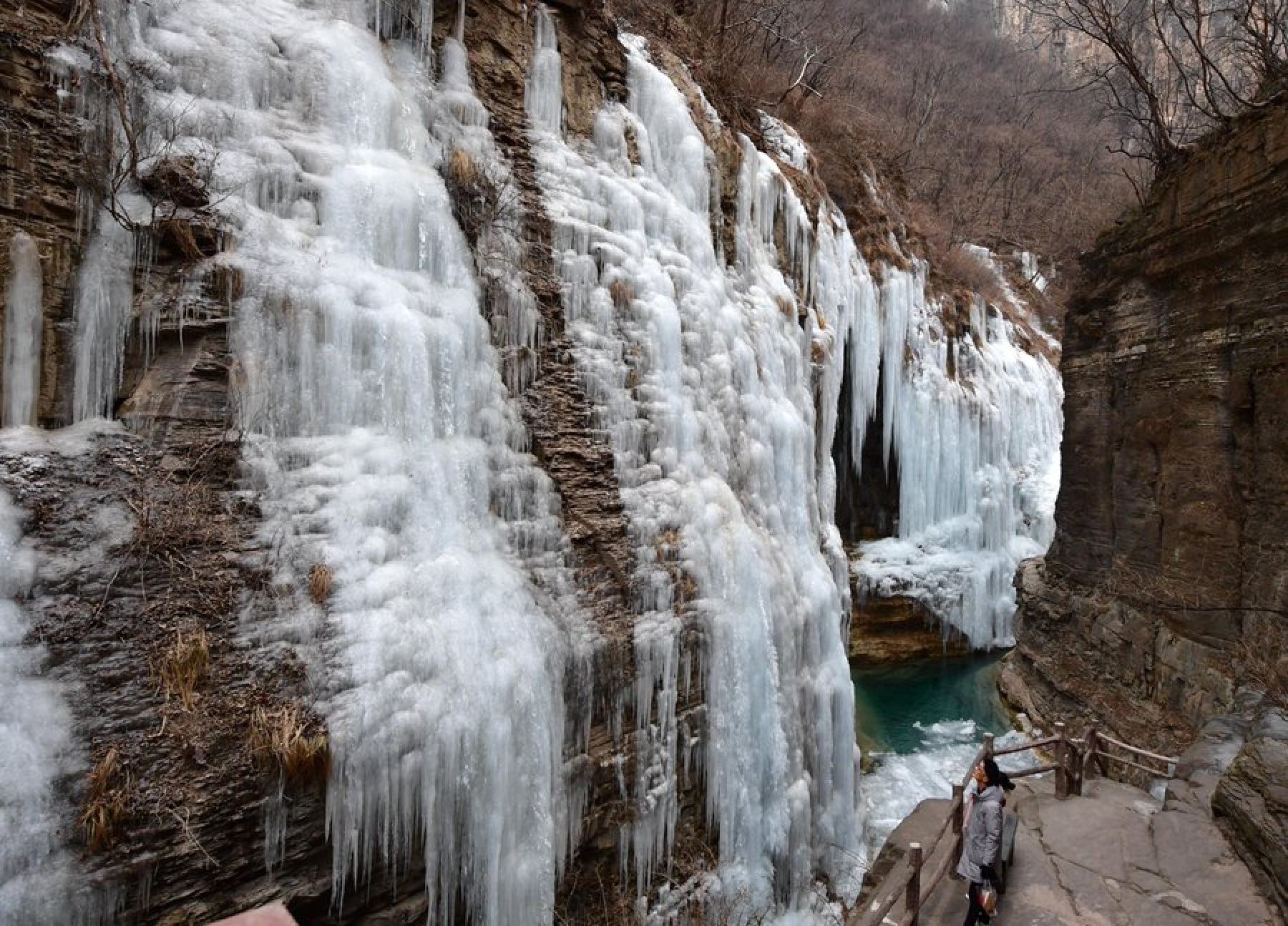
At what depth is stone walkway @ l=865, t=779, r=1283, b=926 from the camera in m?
4.02

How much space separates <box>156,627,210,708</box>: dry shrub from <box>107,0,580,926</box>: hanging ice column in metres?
0.35

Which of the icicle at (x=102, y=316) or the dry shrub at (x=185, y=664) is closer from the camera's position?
the dry shrub at (x=185, y=664)

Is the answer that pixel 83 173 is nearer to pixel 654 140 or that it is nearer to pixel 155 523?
pixel 155 523

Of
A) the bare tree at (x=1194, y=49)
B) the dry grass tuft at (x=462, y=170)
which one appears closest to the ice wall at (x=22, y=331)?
the dry grass tuft at (x=462, y=170)

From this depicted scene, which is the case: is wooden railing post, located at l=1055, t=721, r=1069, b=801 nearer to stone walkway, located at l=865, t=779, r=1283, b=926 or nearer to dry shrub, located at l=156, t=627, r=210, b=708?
stone walkway, located at l=865, t=779, r=1283, b=926

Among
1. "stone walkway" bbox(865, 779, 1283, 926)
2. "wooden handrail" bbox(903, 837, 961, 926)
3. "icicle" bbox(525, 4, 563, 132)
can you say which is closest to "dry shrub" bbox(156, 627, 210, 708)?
"wooden handrail" bbox(903, 837, 961, 926)

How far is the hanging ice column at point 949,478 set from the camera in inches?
547

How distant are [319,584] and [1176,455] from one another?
9.77m

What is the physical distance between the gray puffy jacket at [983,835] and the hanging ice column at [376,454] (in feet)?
→ 9.12

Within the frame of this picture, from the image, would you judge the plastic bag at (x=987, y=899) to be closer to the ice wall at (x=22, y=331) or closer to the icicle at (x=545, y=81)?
the ice wall at (x=22, y=331)

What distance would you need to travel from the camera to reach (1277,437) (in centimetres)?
664

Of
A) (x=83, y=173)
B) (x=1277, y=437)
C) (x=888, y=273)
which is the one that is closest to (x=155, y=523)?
(x=83, y=173)

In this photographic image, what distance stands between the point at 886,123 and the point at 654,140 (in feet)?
70.7

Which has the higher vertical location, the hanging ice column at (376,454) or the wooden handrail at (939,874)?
the hanging ice column at (376,454)
